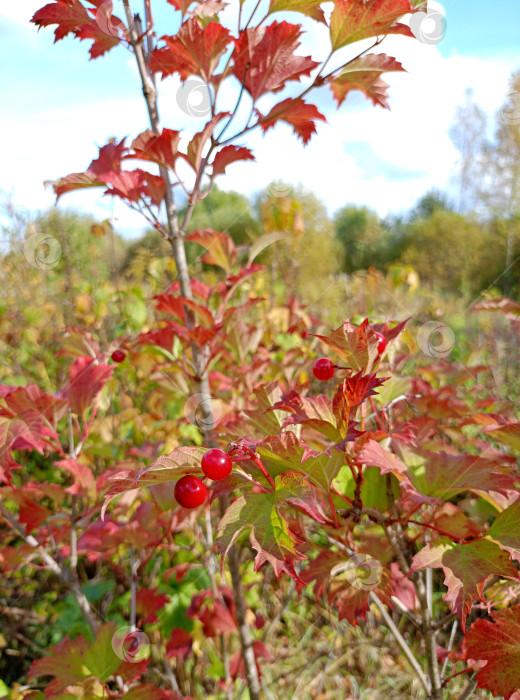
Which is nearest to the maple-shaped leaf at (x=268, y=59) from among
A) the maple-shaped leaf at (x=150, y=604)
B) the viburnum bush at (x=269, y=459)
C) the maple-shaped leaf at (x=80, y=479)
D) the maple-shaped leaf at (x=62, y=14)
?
the viburnum bush at (x=269, y=459)

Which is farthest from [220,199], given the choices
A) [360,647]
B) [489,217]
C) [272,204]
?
[360,647]

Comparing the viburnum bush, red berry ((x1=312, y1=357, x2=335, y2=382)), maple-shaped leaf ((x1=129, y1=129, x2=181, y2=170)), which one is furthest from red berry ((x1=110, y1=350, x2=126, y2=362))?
red berry ((x1=312, y1=357, x2=335, y2=382))

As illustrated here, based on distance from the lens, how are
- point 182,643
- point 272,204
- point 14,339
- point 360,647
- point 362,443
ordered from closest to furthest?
1. point 362,443
2. point 182,643
3. point 360,647
4. point 14,339
5. point 272,204

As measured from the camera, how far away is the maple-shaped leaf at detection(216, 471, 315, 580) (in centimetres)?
58

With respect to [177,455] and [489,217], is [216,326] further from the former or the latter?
[489,217]

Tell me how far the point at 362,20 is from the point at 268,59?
0.17m

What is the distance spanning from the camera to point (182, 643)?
132 centimetres

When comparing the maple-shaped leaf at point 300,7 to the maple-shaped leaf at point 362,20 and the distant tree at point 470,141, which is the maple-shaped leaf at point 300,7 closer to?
the maple-shaped leaf at point 362,20

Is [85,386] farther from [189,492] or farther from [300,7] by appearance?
[300,7]

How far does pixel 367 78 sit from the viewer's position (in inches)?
37.7

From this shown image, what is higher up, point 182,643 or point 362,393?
point 362,393

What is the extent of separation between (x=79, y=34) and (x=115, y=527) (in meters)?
1.01

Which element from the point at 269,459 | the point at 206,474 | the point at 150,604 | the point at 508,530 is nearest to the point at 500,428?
the point at 508,530

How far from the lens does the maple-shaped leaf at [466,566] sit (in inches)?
25.1
